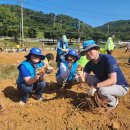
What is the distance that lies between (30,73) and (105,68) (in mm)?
1734

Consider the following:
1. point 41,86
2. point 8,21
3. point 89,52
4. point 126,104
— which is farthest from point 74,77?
point 8,21

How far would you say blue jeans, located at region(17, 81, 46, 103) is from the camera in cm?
616

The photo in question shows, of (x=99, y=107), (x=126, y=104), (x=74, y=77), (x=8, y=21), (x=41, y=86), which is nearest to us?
(x=99, y=107)

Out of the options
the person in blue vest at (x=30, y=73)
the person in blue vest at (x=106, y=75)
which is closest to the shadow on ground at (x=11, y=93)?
the person in blue vest at (x=30, y=73)

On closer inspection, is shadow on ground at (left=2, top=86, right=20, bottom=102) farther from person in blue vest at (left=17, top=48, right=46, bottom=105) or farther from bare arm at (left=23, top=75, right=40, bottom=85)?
bare arm at (left=23, top=75, right=40, bottom=85)

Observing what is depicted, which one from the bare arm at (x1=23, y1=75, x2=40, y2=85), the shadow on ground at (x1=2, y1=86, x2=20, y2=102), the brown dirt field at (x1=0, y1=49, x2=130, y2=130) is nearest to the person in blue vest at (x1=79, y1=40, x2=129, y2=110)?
the brown dirt field at (x1=0, y1=49, x2=130, y2=130)

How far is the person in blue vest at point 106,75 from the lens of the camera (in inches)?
185

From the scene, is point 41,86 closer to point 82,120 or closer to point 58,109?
point 58,109

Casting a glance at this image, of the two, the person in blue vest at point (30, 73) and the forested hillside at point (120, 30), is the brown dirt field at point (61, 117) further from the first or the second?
the forested hillside at point (120, 30)

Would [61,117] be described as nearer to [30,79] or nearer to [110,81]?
[110,81]

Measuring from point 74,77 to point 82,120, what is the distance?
2646mm

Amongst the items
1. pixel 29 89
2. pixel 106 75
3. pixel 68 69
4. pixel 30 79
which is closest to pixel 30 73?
pixel 30 79

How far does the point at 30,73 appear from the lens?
5984 mm

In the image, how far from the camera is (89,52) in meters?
4.71
